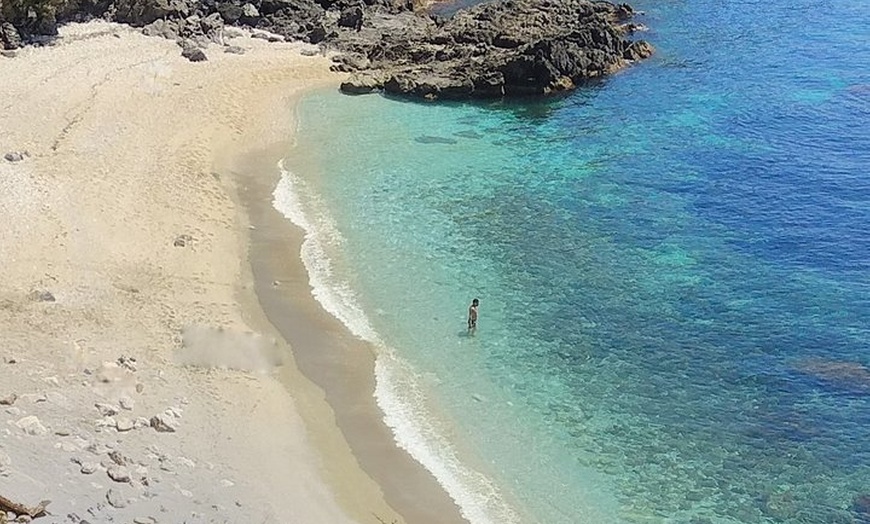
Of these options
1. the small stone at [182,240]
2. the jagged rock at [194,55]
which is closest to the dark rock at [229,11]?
the jagged rock at [194,55]

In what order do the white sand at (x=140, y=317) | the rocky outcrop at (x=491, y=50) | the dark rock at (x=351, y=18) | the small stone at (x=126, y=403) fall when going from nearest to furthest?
the white sand at (x=140, y=317), the small stone at (x=126, y=403), the rocky outcrop at (x=491, y=50), the dark rock at (x=351, y=18)

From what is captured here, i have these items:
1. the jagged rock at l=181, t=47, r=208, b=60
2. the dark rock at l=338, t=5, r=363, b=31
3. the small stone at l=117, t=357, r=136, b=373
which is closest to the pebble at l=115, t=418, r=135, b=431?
the small stone at l=117, t=357, r=136, b=373

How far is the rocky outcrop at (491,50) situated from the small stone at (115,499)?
3635cm

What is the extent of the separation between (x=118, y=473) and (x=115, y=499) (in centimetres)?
95

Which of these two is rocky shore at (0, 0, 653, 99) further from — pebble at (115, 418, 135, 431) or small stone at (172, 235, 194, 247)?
pebble at (115, 418, 135, 431)

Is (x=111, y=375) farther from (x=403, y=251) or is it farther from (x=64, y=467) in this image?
(x=403, y=251)

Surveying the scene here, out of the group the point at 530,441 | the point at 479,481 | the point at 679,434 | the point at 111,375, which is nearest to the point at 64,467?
the point at 111,375

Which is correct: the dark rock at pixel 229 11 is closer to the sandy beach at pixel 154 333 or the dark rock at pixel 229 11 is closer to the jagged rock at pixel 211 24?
the jagged rock at pixel 211 24

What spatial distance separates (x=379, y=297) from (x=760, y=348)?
44.1 feet

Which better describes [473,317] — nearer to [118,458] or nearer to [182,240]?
[182,240]

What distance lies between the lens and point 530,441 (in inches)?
1121

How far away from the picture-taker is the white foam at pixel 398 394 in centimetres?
2608

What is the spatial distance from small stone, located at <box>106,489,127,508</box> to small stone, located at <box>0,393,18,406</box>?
4786 mm

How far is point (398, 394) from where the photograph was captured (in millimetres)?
30156
